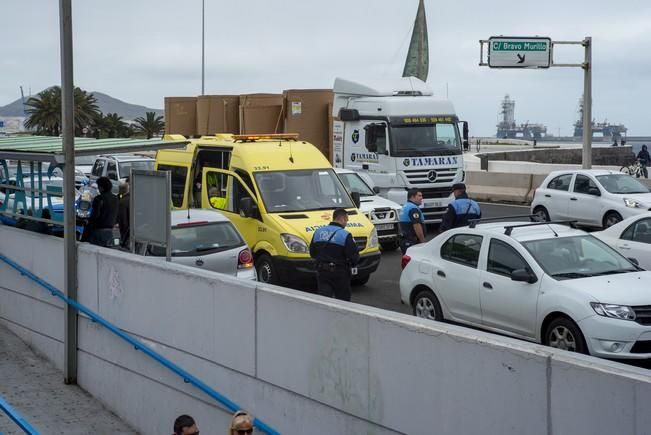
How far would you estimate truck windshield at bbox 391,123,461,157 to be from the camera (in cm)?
2152

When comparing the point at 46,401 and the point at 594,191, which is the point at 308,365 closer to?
the point at 46,401

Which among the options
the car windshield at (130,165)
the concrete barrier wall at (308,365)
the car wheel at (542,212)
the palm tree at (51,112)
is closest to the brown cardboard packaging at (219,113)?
the car windshield at (130,165)

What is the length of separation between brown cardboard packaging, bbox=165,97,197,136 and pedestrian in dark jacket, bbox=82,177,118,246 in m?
16.7

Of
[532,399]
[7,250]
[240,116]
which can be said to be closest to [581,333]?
[532,399]

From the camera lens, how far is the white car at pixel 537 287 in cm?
936

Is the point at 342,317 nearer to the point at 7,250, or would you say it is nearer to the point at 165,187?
the point at 165,187

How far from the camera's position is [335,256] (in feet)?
35.9

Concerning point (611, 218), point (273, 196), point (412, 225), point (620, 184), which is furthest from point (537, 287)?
point (620, 184)

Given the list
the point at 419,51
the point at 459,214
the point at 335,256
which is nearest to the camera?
the point at 335,256

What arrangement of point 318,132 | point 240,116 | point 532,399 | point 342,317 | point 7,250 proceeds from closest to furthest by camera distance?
1. point 532,399
2. point 342,317
3. point 7,250
4. point 318,132
5. point 240,116

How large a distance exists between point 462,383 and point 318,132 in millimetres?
18534

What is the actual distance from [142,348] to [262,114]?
16.5 metres

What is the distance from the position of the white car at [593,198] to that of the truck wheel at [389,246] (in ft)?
14.1

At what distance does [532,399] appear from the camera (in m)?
5.83
